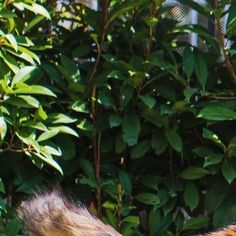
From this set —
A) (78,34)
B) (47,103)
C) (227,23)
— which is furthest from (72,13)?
(227,23)

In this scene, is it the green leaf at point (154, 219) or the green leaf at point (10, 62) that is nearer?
the green leaf at point (10, 62)

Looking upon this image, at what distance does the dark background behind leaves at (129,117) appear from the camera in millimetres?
2934

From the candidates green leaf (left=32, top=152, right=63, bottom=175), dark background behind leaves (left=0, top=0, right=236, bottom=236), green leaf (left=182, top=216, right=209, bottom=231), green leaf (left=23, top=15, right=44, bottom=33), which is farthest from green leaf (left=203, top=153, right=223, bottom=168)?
green leaf (left=23, top=15, right=44, bottom=33)

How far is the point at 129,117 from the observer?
10.0 ft

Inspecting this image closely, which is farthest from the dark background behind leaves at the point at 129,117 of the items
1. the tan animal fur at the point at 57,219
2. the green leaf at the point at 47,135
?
Answer: the tan animal fur at the point at 57,219

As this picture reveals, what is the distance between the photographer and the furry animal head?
8.41 feet

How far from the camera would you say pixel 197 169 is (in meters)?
3.02

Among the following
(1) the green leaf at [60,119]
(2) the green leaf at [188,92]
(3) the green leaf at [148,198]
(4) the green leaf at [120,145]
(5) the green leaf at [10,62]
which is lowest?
(3) the green leaf at [148,198]

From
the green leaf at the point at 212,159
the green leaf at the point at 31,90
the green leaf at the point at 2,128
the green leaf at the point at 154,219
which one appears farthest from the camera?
the green leaf at the point at 154,219

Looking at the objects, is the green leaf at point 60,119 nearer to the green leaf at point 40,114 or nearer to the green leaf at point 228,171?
the green leaf at point 40,114

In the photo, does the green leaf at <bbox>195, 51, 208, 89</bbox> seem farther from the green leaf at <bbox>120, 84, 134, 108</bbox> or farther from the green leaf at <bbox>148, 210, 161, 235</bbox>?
the green leaf at <bbox>148, 210, 161, 235</bbox>

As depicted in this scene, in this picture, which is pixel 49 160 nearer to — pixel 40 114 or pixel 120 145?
pixel 40 114

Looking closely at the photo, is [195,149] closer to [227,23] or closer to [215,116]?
[215,116]

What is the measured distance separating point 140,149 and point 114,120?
19 cm
